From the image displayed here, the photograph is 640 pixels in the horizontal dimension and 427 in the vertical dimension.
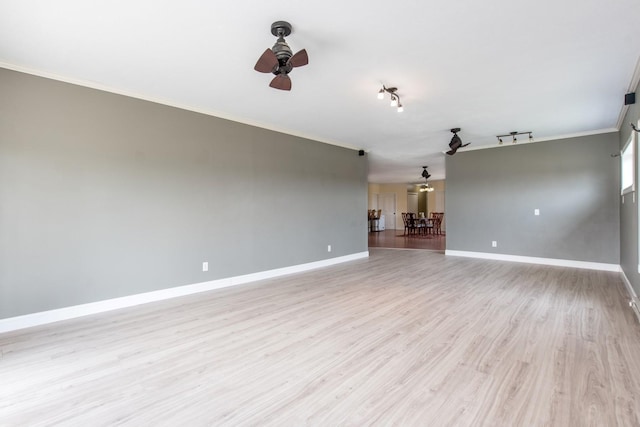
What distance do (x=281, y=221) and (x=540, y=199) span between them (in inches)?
199

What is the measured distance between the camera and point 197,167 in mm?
4141

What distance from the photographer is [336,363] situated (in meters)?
2.18

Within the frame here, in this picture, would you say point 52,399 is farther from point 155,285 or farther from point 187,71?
point 187,71

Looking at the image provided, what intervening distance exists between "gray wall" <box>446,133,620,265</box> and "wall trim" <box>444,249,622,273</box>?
7cm

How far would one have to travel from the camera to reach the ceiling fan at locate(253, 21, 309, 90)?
231 centimetres

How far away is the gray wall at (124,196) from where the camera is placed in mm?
2939

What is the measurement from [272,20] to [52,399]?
2.83m

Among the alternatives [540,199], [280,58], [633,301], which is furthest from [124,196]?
[540,199]

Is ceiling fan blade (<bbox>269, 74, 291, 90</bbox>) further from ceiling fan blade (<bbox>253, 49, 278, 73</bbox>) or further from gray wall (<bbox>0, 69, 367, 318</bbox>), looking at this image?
gray wall (<bbox>0, 69, 367, 318</bbox>)

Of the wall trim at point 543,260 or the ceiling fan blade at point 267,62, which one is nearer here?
the ceiling fan blade at point 267,62

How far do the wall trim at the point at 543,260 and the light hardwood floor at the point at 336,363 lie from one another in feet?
6.34

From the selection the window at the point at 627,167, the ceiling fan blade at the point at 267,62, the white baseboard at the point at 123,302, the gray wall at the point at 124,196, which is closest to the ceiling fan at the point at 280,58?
the ceiling fan blade at the point at 267,62

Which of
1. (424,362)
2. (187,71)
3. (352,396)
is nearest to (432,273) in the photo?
(424,362)

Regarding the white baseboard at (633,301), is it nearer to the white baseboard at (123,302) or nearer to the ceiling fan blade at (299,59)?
the ceiling fan blade at (299,59)
